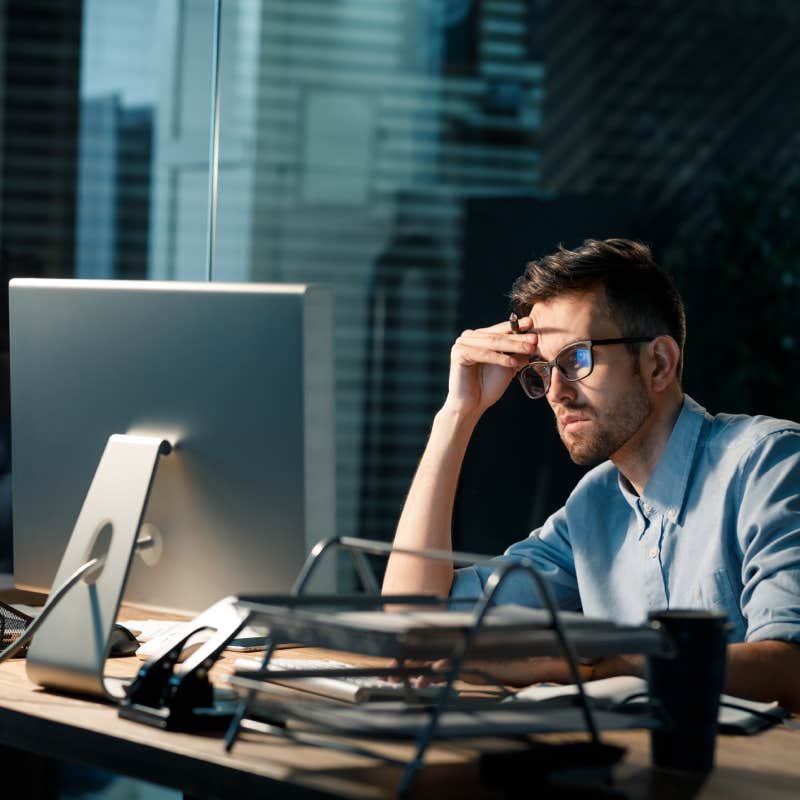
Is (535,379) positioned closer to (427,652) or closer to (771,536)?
(771,536)

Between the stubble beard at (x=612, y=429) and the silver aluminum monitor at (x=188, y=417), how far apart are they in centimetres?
67

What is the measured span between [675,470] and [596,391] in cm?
17

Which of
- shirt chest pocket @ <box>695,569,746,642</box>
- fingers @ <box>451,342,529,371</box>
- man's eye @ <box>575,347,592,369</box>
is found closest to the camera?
shirt chest pocket @ <box>695,569,746,642</box>

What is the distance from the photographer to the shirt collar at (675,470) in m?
1.89

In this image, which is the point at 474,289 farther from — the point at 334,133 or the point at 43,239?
the point at 43,239

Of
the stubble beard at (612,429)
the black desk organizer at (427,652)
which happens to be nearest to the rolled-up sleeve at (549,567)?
the stubble beard at (612,429)

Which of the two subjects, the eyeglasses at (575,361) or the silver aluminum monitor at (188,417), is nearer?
the silver aluminum monitor at (188,417)

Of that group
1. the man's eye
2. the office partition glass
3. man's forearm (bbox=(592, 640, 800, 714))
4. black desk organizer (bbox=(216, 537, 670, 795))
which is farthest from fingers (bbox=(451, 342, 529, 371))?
the office partition glass

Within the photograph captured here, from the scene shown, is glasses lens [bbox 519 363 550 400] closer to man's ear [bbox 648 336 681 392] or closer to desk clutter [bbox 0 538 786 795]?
man's ear [bbox 648 336 681 392]

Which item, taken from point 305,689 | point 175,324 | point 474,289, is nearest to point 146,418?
point 175,324

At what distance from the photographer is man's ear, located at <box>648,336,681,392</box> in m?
1.97

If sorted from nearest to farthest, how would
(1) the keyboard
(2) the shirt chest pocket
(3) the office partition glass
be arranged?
1. (1) the keyboard
2. (2) the shirt chest pocket
3. (3) the office partition glass

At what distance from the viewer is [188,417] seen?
1.42 m

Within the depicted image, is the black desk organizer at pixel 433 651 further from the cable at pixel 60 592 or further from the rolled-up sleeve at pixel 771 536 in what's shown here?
the rolled-up sleeve at pixel 771 536
